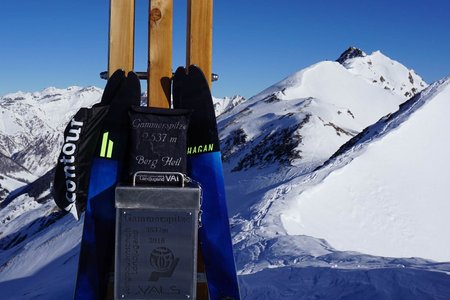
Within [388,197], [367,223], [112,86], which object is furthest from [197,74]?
[388,197]

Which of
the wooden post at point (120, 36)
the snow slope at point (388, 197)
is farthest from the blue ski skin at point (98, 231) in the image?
the snow slope at point (388, 197)

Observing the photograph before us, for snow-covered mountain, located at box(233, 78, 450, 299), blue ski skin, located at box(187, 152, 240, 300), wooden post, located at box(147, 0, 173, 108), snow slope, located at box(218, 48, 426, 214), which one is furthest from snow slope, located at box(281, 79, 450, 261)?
wooden post, located at box(147, 0, 173, 108)

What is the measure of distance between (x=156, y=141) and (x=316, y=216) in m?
9.52

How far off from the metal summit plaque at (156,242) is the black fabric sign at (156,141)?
381 millimetres

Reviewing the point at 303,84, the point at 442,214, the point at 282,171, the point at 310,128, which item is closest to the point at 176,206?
the point at 442,214

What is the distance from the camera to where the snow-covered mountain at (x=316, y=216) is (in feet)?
20.2

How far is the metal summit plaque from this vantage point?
3.56 metres

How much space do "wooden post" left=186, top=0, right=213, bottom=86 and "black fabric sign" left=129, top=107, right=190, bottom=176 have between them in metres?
0.67

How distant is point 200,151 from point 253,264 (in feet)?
14.3

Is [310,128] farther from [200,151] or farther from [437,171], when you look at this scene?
[200,151]

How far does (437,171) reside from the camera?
15836 mm

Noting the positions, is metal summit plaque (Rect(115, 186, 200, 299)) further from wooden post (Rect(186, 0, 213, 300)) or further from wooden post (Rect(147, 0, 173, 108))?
wooden post (Rect(147, 0, 173, 108))

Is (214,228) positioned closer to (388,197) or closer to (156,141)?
(156,141)

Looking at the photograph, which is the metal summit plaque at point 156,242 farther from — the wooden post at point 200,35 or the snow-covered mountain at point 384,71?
the snow-covered mountain at point 384,71
